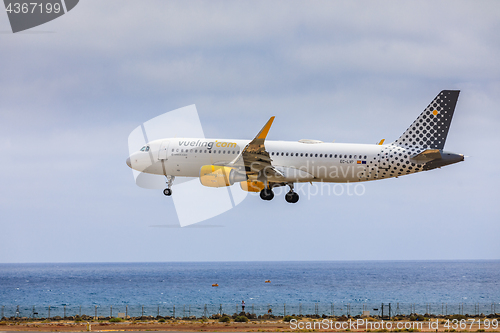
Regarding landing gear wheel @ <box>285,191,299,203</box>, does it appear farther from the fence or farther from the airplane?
the fence

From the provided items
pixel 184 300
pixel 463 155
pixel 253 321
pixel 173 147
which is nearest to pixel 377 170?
pixel 463 155

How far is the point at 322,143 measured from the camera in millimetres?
40906

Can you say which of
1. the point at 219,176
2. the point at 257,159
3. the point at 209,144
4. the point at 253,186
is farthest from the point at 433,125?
the point at 209,144

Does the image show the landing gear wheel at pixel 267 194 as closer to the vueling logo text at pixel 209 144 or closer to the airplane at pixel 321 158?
the airplane at pixel 321 158

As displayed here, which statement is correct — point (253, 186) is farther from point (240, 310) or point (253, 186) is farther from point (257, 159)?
point (240, 310)

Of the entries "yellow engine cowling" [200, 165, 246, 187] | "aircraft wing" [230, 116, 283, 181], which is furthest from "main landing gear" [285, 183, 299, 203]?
"yellow engine cowling" [200, 165, 246, 187]

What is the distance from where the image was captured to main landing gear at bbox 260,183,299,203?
4062cm

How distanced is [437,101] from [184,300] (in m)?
120

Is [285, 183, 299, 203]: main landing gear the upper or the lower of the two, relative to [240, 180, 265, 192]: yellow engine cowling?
lower

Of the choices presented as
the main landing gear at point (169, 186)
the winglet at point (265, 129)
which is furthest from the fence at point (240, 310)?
the winglet at point (265, 129)

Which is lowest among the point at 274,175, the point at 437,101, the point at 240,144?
the point at 274,175

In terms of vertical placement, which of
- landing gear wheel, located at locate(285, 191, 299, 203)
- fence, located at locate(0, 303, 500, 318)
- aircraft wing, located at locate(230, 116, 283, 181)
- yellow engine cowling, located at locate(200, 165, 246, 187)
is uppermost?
aircraft wing, located at locate(230, 116, 283, 181)

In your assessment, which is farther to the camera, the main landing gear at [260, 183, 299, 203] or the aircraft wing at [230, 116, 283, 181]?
the main landing gear at [260, 183, 299, 203]

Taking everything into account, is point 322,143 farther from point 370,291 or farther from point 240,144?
point 370,291
